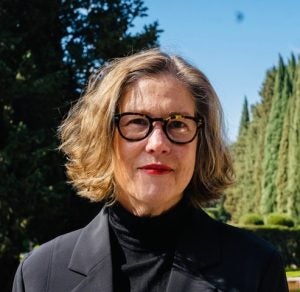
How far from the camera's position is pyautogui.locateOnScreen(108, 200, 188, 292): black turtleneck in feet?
5.65

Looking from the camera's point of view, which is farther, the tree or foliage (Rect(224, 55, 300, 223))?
the tree

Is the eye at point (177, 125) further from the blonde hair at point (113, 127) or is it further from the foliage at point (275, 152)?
the foliage at point (275, 152)

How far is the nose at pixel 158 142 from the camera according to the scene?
5.45ft

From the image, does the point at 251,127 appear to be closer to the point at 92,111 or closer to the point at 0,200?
the point at 0,200

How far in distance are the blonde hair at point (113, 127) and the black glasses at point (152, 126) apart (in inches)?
2.1

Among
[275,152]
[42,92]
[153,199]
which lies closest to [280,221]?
[275,152]

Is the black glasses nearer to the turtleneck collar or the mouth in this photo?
the mouth

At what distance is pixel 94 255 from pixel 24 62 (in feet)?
32.1

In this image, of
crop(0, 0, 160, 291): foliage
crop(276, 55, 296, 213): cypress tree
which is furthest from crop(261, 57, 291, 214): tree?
crop(0, 0, 160, 291): foliage

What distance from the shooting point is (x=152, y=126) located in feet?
5.50

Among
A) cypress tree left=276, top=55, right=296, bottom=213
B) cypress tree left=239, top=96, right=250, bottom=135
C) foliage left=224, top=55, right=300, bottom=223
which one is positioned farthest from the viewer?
cypress tree left=239, top=96, right=250, bottom=135

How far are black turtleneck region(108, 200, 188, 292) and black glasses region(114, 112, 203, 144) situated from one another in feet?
0.76

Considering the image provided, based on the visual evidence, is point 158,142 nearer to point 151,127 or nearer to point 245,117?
point 151,127

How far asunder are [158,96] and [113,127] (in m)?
0.17
